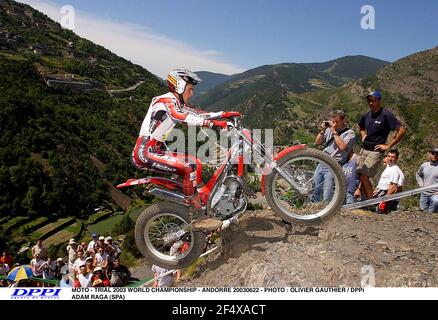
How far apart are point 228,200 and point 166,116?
1.87 metres

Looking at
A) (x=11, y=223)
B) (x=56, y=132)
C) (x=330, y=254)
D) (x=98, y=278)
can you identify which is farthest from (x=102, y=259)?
(x=56, y=132)

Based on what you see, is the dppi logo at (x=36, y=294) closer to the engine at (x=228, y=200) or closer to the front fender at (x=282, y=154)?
the engine at (x=228, y=200)

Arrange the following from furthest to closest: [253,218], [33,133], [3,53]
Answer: [3,53]
[33,133]
[253,218]

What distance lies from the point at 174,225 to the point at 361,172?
5038 millimetres

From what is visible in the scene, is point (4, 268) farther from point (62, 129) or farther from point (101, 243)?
point (62, 129)

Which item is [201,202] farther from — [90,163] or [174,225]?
[90,163]

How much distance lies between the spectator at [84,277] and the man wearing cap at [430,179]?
8959 mm

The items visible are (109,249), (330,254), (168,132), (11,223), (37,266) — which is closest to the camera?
(330,254)

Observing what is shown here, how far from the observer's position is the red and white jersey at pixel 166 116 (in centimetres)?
573

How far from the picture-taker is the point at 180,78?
6.00 meters

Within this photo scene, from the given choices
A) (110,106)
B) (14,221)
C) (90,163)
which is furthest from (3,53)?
(14,221)

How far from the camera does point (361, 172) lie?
28.3 feet

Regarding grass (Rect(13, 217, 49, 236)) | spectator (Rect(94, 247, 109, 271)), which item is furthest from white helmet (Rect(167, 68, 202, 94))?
grass (Rect(13, 217, 49, 236))

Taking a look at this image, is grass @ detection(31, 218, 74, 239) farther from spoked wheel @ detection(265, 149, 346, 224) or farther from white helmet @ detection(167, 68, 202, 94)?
spoked wheel @ detection(265, 149, 346, 224)
